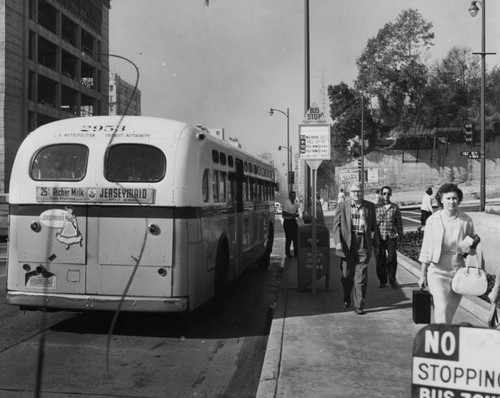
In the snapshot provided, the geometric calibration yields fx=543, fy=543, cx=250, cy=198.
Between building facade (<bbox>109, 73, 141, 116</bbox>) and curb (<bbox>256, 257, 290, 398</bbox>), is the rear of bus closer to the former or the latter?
building facade (<bbox>109, 73, 141, 116</bbox>)

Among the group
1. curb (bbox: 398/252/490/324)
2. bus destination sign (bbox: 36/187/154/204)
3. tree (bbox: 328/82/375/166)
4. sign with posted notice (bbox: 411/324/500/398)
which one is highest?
tree (bbox: 328/82/375/166)

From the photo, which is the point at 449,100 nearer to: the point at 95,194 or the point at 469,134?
the point at 469,134

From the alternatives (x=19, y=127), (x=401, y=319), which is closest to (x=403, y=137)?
(x=19, y=127)

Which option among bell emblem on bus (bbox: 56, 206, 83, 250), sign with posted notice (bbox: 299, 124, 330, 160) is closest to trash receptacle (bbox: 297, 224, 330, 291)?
sign with posted notice (bbox: 299, 124, 330, 160)

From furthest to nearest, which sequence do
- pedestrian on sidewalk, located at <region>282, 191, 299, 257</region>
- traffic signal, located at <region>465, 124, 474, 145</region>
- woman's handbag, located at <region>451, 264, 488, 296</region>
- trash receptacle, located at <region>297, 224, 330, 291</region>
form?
traffic signal, located at <region>465, 124, 474, 145</region>
pedestrian on sidewalk, located at <region>282, 191, 299, 257</region>
trash receptacle, located at <region>297, 224, 330, 291</region>
woman's handbag, located at <region>451, 264, 488, 296</region>

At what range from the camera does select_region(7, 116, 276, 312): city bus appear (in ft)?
20.5

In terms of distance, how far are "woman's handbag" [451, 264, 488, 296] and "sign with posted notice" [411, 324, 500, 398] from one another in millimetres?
1395

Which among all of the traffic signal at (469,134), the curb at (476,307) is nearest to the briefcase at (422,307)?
the curb at (476,307)

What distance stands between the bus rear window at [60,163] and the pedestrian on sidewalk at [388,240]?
5151 mm

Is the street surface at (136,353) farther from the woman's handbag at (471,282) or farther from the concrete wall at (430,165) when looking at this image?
the concrete wall at (430,165)

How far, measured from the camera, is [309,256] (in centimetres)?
909

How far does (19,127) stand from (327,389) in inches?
1711

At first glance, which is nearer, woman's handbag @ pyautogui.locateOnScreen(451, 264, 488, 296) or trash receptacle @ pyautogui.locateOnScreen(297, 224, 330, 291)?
woman's handbag @ pyautogui.locateOnScreen(451, 264, 488, 296)

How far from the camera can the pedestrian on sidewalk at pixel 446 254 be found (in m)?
4.92
